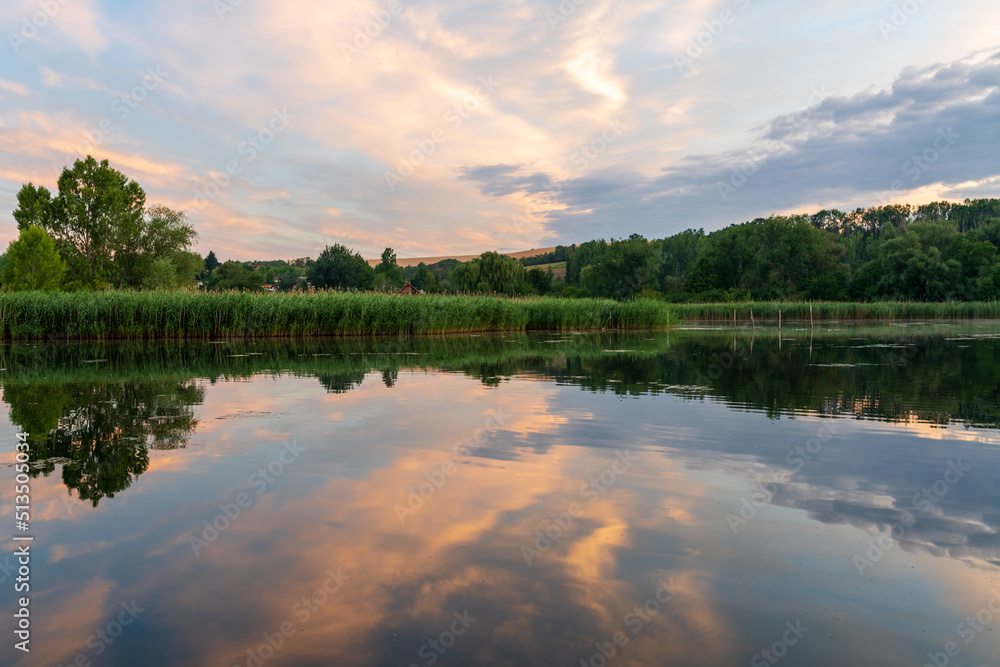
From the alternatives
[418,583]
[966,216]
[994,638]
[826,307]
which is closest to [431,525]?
[418,583]

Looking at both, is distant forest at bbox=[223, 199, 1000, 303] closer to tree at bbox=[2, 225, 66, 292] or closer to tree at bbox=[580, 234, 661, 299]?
tree at bbox=[580, 234, 661, 299]

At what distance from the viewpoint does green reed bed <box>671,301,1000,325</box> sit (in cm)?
5381

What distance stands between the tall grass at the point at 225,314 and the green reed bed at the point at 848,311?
→ 100.0ft

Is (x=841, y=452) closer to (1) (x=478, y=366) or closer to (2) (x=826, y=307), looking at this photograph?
(1) (x=478, y=366)

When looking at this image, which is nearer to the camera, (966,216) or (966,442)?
(966,442)

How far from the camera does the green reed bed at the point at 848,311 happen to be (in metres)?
53.8

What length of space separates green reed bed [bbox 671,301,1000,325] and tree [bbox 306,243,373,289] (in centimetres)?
5267

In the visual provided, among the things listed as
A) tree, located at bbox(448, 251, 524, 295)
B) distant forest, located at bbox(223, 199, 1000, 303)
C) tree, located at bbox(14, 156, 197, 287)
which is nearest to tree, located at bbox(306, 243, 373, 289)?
distant forest, located at bbox(223, 199, 1000, 303)

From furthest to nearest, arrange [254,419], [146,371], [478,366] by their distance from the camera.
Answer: [478,366]
[146,371]
[254,419]

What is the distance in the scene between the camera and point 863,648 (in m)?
2.66

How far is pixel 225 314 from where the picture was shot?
24969 millimetres

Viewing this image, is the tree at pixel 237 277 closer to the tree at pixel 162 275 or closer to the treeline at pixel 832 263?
the tree at pixel 162 275

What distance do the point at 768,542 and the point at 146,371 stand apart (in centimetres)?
1337

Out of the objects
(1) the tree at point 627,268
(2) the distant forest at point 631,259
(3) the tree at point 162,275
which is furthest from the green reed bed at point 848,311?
(3) the tree at point 162,275
